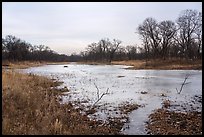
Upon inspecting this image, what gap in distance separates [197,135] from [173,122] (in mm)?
1980

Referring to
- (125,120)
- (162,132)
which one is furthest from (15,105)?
(162,132)

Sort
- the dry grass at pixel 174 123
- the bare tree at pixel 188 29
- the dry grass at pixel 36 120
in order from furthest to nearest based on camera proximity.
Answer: the bare tree at pixel 188 29
the dry grass at pixel 174 123
the dry grass at pixel 36 120

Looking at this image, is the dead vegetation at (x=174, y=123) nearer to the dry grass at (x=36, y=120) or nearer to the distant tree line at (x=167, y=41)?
the dry grass at (x=36, y=120)

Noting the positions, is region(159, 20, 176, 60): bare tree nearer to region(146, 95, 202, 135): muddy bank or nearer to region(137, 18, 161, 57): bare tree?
region(137, 18, 161, 57): bare tree

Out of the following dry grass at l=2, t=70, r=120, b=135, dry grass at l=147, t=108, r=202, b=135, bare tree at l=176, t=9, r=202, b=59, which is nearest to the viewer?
dry grass at l=2, t=70, r=120, b=135

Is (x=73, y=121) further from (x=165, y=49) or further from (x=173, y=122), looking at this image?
(x=165, y=49)

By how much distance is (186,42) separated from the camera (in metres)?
83.2

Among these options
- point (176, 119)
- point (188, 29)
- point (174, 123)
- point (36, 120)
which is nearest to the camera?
point (36, 120)

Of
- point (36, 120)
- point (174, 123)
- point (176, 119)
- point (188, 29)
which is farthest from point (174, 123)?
point (188, 29)

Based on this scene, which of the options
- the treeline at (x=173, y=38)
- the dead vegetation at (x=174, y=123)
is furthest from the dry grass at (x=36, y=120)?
the treeline at (x=173, y=38)

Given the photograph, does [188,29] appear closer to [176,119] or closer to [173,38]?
[173,38]

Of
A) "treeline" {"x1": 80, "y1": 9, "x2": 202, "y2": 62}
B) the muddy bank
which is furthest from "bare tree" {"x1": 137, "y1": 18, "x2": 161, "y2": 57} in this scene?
the muddy bank

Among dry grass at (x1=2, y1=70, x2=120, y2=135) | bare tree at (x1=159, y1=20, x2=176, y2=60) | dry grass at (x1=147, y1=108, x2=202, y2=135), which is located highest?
bare tree at (x1=159, y1=20, x2=176, y2=60)

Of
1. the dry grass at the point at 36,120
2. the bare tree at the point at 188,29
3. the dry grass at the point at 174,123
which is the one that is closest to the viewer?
the dry grass at the point at 36,120
